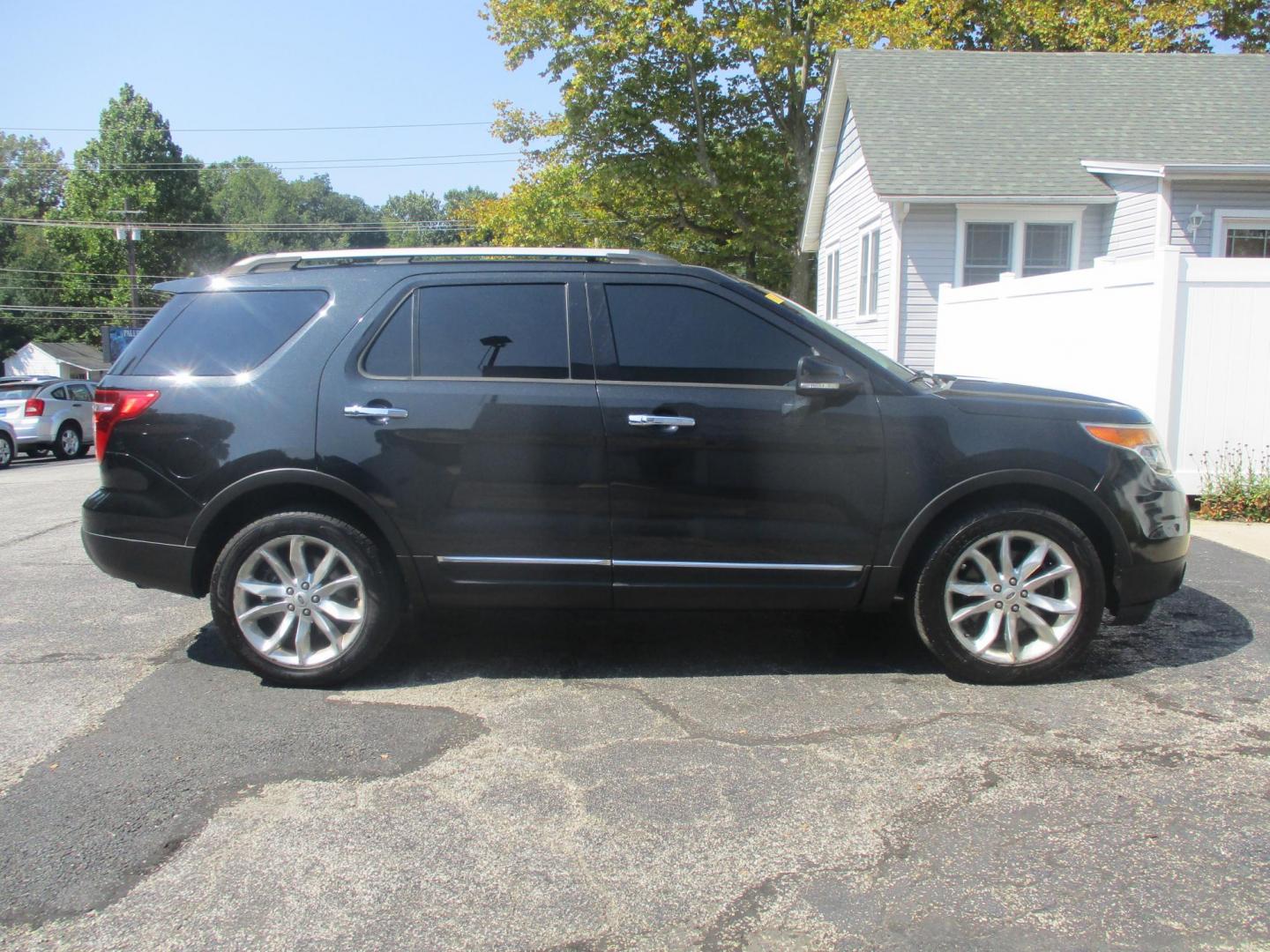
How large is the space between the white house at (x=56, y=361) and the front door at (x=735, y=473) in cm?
6602

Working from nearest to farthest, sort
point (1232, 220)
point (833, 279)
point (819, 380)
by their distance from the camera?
point (819, 380) < point (1232, 220) < point (833, 279)

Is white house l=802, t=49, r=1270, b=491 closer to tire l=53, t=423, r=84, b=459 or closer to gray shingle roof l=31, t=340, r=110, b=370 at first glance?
tire l=53, t=423, r=84, b=459

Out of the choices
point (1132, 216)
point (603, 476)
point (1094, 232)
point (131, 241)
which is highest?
point (131, 241)

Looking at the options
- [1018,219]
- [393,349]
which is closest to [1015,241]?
[1018,219]

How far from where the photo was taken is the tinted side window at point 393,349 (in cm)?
454

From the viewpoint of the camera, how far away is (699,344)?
4520 mm

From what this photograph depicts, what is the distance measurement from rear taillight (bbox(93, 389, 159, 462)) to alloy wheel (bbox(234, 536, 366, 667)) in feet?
2.82

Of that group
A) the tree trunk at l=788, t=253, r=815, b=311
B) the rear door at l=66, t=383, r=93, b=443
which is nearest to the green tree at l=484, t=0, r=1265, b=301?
the tree trunk at l=788, t=253, r=815, b=311

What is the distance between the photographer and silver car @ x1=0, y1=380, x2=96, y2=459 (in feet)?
65.5

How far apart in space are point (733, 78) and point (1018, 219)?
1731 cm

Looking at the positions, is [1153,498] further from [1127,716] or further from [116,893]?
[116,893]

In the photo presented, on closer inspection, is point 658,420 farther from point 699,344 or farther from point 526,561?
point 526,561

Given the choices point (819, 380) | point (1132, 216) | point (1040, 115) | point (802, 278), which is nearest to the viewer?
point (819, 380)

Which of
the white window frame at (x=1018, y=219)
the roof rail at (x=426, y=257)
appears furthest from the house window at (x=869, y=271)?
the roof rail at (x=426, y=257)
